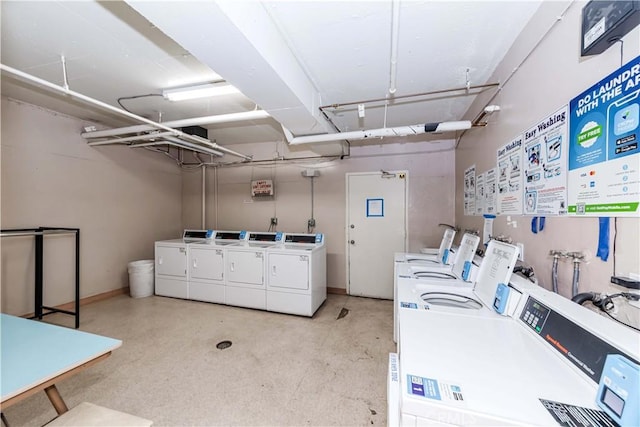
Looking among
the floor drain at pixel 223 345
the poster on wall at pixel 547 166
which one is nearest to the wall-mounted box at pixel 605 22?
the poster on wall at pixel 547 166

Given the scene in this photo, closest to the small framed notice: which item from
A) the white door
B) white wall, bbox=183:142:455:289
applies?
the white door

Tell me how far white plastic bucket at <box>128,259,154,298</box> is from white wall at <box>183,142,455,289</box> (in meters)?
1.32

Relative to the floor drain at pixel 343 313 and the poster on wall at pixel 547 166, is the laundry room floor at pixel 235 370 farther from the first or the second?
the poster on wall at pixel 547 166

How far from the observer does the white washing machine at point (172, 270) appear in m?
3.93

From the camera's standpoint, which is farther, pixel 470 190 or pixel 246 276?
pixel 246 276

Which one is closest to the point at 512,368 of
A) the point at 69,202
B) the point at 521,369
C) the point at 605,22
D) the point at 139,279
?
the point at 521,369

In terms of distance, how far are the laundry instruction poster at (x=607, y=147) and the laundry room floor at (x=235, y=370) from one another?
1.75 metres

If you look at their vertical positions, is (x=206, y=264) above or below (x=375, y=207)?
below

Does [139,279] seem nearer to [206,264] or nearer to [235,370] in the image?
[206,264]

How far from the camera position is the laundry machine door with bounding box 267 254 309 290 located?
130 inches

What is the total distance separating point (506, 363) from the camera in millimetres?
882

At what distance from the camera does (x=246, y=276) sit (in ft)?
11.8

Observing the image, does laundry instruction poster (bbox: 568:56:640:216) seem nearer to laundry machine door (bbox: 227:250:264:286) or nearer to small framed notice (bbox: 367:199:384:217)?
small framed notice (bbox: 367:199:384:217)

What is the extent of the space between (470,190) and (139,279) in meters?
4.89
